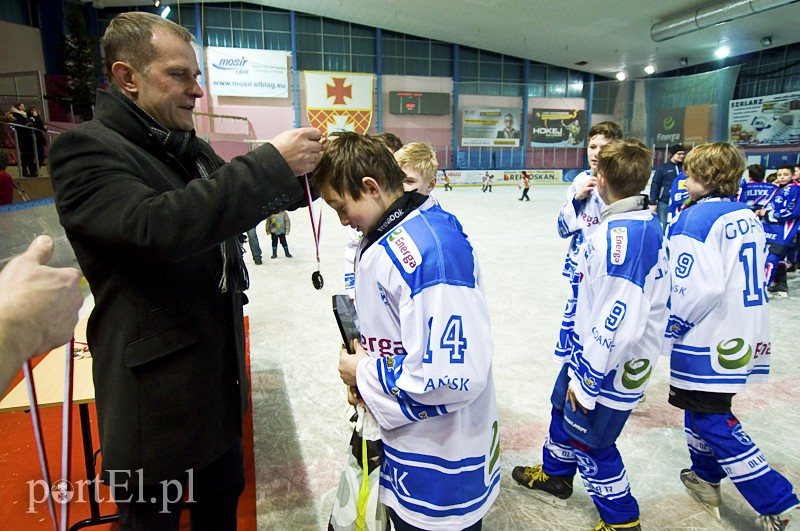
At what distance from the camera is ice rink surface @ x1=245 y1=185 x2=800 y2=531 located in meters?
2.18

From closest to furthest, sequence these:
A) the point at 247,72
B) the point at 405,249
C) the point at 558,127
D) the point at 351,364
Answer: the point at 405,249
the point at 351,364
the point at 247,72
the point at 558,127

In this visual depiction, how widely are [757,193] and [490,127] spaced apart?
1736 centimetres

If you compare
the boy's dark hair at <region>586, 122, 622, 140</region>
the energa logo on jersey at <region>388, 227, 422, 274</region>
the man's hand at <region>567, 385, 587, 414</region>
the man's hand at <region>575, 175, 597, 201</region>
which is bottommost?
the man's hand at <region>567, 385, 587, 414</region>

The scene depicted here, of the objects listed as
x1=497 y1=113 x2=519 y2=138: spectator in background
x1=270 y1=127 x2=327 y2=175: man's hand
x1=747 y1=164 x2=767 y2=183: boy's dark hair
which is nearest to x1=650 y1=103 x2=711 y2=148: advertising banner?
x1=497 y1=113 x2=519 y2=138: spectator in background

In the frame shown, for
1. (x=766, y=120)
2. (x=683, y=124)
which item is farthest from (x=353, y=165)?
A: (x=766, y=120)

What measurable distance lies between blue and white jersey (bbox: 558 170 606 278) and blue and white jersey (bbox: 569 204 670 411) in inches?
40.5

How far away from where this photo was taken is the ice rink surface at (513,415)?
7.14 feet

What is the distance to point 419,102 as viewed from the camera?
21.8 meters

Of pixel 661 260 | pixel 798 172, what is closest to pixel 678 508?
pixel 661 260

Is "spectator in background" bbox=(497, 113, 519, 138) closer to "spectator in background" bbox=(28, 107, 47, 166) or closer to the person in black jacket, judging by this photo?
the person in black jacket

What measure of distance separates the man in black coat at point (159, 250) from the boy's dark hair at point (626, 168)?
1.22 metres

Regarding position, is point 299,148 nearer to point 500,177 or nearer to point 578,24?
point 578,24

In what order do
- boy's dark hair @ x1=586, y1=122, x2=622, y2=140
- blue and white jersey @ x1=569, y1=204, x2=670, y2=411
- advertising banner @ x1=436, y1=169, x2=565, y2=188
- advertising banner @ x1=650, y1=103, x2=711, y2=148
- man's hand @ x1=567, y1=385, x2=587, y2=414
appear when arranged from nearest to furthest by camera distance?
1. blue and white jersey @ x1=569, y1=204, x2=670, y2=411
2. man's hand @ x1=567, y1=385, x2=587, y2=414
3. boy's dark hair @ x1=586, y1=122, x2=622, y2=140
4. advertising banner @ x1=650, y1=103, x2=711, y2=148
5. advertising banner @ x1=436, y1=169, x2=565, y2=188

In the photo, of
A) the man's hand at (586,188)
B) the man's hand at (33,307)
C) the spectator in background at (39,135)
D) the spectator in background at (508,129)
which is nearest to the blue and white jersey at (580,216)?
the man's hand at (586,188)
